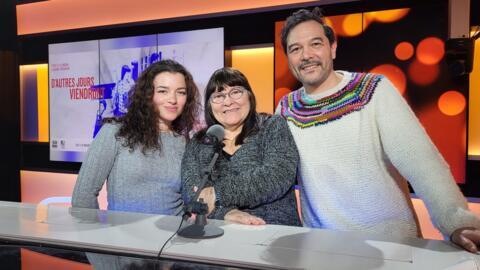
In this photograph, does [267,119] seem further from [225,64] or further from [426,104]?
[225,64]

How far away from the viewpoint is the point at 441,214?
1380mm

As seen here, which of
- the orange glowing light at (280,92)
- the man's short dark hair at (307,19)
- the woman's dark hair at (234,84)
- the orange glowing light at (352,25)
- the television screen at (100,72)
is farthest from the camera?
the television screen at (100,72)

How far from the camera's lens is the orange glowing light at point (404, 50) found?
3850 mm

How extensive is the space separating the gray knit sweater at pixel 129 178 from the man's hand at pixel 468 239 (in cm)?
136

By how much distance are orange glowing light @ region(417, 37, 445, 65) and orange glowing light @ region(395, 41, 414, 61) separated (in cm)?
8

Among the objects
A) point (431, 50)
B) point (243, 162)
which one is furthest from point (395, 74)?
point (243, 162)

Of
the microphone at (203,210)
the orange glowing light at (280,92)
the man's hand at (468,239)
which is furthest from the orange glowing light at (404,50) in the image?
the microphone at (203,210)

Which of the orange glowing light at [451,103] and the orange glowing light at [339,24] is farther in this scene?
the orange glowing light at [339,24]

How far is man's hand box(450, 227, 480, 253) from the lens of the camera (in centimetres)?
113

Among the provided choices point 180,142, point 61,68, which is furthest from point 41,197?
point 180,142

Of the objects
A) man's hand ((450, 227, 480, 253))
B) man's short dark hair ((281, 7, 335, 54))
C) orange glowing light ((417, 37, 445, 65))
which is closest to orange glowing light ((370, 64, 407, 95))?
orange glowing light ((417, 37, 445, 65))

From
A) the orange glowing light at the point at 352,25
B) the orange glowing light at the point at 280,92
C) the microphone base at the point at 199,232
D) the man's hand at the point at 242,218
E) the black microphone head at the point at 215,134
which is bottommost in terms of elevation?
the man's hand at the point at 242,218

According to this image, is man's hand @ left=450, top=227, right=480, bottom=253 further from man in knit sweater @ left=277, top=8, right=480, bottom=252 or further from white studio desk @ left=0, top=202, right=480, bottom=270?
man in knit sweater @ left=277, top=8, right=480, bottom=252

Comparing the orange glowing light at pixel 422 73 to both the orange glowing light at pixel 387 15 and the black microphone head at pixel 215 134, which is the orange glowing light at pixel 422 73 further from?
the black microphone head at pixel 215 134
